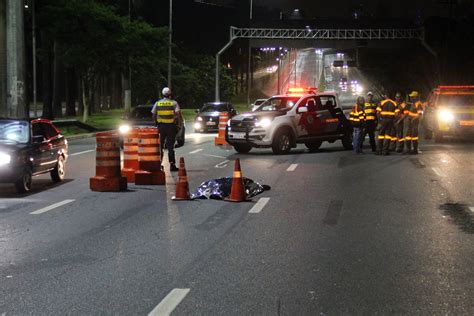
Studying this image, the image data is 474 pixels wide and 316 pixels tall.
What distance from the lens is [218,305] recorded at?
6.10m

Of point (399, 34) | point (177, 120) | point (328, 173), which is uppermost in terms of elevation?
point (399, 34)

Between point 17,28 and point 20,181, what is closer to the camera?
point 20,181

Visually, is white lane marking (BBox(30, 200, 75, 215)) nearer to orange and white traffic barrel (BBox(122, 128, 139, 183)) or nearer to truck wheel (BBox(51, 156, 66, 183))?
orange and white traffic barrel (BBox(122, 128, 139, 183))

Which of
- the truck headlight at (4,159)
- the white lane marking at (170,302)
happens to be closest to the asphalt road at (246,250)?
the white lane marking at (170,302)

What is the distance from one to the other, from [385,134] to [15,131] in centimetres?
1177

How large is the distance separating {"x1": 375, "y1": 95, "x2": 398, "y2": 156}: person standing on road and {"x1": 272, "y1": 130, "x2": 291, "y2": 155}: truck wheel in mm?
2802

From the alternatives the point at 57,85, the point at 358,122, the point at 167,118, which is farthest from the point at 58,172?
the point at 57,85

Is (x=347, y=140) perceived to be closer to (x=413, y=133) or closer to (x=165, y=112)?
(x=413, y=133)

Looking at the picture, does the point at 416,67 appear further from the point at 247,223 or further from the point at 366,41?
the point at 247,223

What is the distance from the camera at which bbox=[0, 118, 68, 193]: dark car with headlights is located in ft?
44.0

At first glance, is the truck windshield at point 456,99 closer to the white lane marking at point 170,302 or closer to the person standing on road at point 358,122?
the person standing on road at point 358,122

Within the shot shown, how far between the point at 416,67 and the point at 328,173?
77742mm

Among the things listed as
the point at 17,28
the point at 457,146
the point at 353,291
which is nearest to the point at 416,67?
the point at 457,146

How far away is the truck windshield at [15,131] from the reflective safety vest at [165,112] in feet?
11.9
